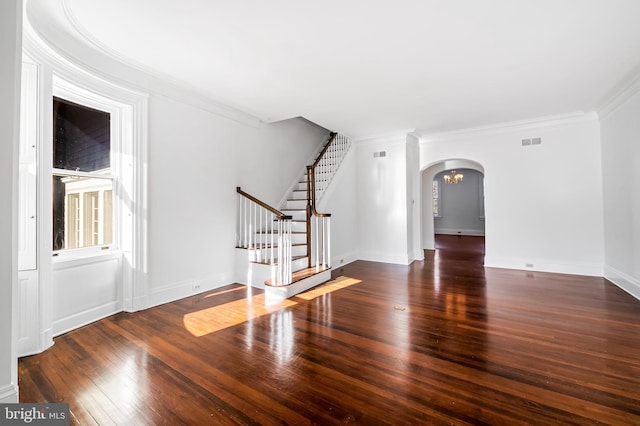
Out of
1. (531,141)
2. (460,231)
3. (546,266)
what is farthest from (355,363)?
(460,231)

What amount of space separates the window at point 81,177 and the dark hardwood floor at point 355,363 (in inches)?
41.3

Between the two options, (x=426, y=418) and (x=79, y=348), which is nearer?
(x=426, y=418)

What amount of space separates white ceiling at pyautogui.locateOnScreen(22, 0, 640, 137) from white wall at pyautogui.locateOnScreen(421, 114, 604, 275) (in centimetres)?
102

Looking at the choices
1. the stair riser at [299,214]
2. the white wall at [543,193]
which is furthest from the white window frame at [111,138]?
the white wall at [543,193]

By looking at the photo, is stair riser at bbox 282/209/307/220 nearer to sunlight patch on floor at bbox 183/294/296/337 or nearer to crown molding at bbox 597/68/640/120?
sunlight patch on floor at bbox 183/294/296/337

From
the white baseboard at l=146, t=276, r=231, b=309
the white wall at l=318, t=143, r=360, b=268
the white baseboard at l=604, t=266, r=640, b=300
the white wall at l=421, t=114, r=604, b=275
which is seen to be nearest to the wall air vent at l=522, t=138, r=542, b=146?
the white wall at l=421, t=114, r=604, b=275

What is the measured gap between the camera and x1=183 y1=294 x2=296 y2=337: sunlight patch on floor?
3074 mm

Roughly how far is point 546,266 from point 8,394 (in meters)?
7.21

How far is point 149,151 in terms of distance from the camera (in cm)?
362

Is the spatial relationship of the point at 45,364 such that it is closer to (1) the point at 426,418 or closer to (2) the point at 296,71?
(1) the point at 426,418

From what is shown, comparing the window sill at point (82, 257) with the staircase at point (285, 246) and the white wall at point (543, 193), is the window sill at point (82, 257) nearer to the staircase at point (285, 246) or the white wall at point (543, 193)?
the staircase at point (285, 246)

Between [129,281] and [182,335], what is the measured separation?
121 centimetres

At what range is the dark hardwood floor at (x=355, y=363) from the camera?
1798 mm

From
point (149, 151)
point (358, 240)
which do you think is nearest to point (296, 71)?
point (149, 151)
